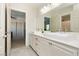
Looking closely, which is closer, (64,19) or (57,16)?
(64,19)

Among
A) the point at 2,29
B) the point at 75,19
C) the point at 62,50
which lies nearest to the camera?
the point at 62,50

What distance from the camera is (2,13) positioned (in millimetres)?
2107

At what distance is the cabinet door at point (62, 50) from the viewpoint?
1.30m

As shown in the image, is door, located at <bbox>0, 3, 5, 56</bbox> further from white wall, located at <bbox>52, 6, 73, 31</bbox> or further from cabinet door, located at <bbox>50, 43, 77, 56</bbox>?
white wall, located at <bbox>52, 6, 73, 31</bbox>

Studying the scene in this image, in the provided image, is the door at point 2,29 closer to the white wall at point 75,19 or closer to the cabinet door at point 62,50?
the cabinet door at point 62,50

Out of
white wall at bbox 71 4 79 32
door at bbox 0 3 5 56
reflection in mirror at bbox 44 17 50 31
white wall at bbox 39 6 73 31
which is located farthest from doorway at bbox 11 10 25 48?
white wall at bbox 71 4 79 32

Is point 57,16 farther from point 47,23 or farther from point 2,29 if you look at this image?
point 2,29

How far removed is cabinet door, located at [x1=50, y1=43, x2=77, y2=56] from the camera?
4.26ft

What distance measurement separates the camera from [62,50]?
1524 mm

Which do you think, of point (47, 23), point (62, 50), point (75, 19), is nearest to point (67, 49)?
point (62, 50)

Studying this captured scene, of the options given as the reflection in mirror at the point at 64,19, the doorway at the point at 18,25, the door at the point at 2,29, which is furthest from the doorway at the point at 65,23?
the door at the point at 2,29

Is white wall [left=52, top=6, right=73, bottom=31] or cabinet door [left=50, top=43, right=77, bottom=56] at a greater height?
white wall [left=52, top=6, right=73, bottom=31]

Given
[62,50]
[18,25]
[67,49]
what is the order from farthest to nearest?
[18,25]
[62,50]
[67,49]

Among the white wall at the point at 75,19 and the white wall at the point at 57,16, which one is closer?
the white wall at the point at 75,19
